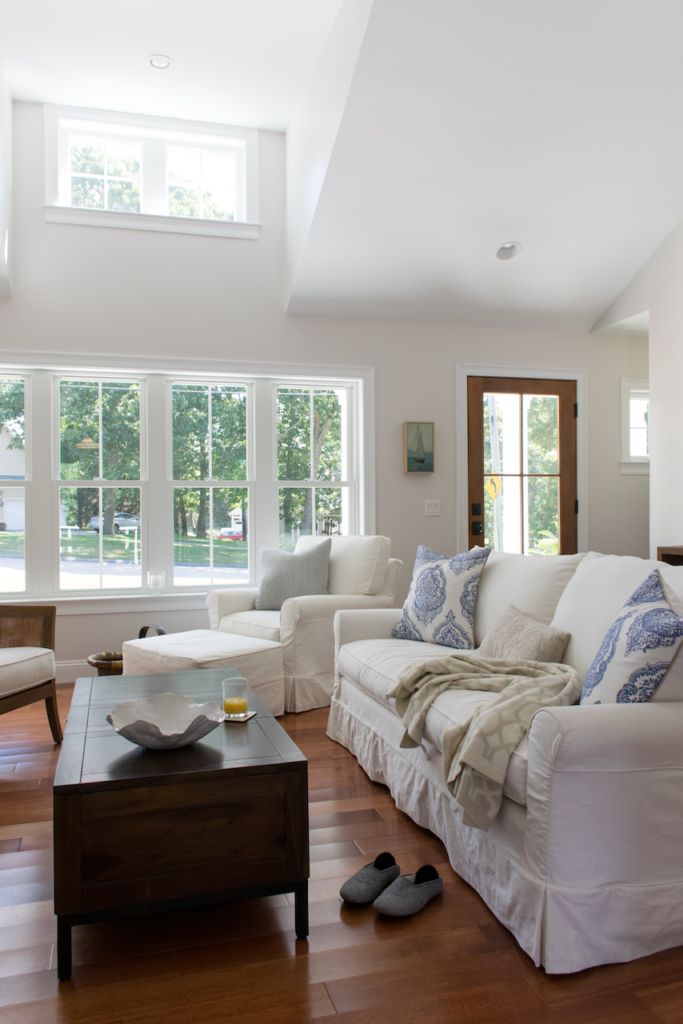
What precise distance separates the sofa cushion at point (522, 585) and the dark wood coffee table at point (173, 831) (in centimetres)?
127

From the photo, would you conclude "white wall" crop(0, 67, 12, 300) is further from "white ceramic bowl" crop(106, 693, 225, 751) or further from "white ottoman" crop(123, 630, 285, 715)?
"white ceramic bowl" crop(106, 693, 225, 751)

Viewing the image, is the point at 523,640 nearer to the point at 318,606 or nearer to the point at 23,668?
the point at 318,606

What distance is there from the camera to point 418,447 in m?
5.44

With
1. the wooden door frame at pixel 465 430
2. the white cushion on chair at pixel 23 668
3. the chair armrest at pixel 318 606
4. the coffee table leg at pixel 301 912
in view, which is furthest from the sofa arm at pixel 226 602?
the coffee table leg at pixel 301 912

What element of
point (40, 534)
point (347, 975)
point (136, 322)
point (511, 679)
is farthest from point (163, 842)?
point (136, 322)

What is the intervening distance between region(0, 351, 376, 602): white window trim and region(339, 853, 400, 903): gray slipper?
3.12 metres

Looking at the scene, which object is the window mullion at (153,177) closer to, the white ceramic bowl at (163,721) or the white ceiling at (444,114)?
the white ceiling at (444,114)

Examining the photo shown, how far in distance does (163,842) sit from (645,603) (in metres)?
1.42

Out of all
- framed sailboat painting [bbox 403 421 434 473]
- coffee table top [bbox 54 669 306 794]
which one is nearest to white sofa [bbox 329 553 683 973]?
coffee table top [bbox 54 669 306 794]

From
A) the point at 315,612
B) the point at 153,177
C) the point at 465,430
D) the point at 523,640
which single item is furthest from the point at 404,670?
the point at 153,177

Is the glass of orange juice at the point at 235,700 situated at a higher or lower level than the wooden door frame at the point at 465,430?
lower

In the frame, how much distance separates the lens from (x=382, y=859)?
2.26 m

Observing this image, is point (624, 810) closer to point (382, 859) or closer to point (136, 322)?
point (382, 859)

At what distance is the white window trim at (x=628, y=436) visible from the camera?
588cm
